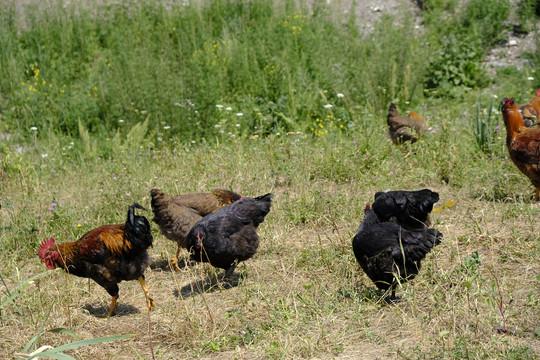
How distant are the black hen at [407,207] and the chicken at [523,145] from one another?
5.96ft

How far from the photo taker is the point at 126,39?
40.3 ft

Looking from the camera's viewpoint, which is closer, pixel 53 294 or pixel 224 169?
pixel 53 294

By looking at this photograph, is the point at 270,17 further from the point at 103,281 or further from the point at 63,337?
the point at 63,337

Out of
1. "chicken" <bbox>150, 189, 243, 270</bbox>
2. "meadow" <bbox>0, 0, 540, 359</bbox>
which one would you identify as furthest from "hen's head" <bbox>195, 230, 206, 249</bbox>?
"chicken" <bbox>150, 189, 243, 270</bbox>

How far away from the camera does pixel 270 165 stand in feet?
27.2

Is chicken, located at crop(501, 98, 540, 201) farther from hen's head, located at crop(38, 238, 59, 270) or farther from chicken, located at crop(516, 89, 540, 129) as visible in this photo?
hen's head, located at crop(38, 238, 59, 270)

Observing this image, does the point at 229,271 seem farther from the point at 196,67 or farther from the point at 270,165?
the point at 196,67

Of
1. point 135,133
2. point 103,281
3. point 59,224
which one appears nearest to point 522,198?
point 103,281

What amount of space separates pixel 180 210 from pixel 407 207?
8.42 feet

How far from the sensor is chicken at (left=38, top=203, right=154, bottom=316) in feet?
17.1

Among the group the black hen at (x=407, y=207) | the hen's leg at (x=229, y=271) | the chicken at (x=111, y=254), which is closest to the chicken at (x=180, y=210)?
the hen's leg at (x=229, y=271)

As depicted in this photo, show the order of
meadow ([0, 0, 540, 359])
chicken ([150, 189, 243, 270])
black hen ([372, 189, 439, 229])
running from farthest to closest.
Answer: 1. chicken ([150, 189, 243, 270])
2. black hen ([372, 189, 439, 229])
3. meadow ([0, 0, 540, 359])

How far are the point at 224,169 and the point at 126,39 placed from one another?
18.2ft

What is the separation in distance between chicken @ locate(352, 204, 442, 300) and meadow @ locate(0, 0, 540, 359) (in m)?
0.20
